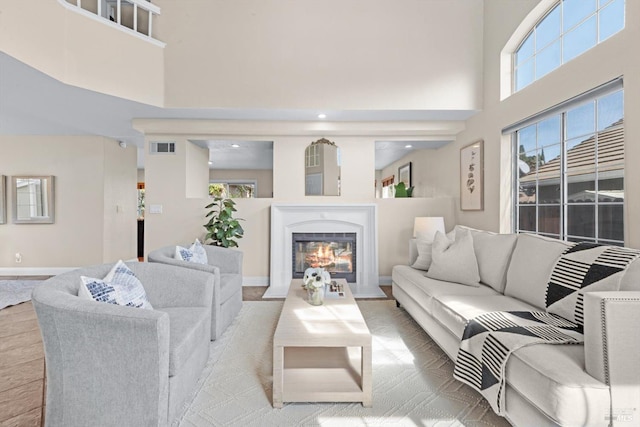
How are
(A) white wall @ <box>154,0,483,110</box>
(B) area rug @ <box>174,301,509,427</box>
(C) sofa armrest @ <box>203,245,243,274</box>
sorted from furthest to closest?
(A) white wall @ <box>154,0,483,110</box> → (C) sofa armrest @ <box>203,245,243,274</box> → (B) area rug @ <box>174,301,509,427</box>

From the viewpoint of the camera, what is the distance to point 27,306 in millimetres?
3621

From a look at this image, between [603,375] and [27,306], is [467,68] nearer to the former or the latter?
[603,375]

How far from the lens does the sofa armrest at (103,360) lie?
137 centimetres

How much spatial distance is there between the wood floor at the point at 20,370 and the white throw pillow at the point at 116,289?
2.48ft

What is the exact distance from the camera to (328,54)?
375cm

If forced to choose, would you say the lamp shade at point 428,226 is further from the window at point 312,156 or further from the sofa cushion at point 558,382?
the sofa cushion at point 558,382

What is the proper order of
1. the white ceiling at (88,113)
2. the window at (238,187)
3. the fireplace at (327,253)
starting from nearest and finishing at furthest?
1. the white ceiling at (88,113)
2. the fireplace at (327,253)
3. the window at (238,187)

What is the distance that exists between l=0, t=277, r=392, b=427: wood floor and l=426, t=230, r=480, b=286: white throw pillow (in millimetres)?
2913

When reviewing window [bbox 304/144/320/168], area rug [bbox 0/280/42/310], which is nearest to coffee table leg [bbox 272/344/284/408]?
window [bbox 304/144/320/168]

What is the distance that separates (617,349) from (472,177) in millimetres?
3041

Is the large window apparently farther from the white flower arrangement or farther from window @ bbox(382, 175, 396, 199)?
window @ bbox(382, 175, 396, 199)

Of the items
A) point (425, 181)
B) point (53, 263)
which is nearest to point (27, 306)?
point (53, 263)

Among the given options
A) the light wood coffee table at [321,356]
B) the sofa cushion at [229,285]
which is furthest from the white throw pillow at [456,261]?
the sofa cushion at [229,285]

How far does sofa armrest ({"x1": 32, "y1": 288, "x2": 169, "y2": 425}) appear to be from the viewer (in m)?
1.37
